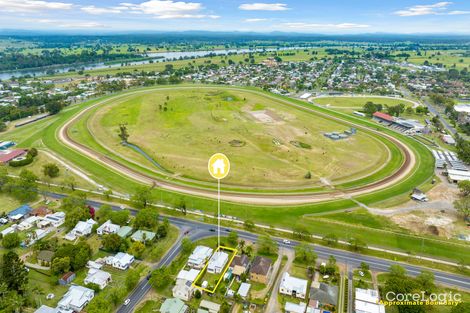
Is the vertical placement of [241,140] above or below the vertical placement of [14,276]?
above

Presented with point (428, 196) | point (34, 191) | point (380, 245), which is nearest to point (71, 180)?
point (34, 191)

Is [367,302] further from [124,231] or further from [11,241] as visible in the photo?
[11,241]

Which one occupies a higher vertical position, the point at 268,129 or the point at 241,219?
the point at 268,129

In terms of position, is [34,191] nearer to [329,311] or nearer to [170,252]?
[170,252]

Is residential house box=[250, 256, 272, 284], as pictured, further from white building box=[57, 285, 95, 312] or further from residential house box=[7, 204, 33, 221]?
residential house box=[7, 204, 33, 221]

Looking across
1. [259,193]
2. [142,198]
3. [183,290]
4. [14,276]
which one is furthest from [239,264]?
[14,276]
